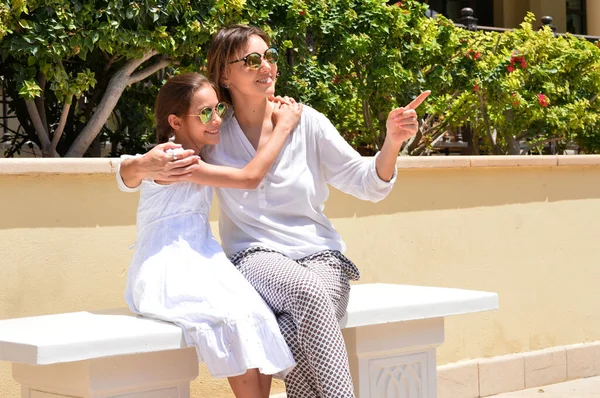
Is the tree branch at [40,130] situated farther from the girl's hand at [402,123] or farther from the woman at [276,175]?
the girl's hand at [402,123]

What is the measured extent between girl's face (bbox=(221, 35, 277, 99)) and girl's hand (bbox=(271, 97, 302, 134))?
0.08m

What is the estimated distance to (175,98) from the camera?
13.4 ft

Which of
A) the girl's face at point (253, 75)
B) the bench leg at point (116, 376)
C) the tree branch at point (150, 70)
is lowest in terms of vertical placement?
the bench leg at point (116, 376)

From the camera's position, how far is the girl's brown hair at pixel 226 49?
4.21m

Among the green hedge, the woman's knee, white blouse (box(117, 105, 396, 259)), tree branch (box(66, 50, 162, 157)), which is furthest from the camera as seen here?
tree branch (box(66, 50, 162, 157))

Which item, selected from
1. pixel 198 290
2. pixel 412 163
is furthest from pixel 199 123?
pixel 412 163

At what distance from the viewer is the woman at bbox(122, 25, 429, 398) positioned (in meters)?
3.92

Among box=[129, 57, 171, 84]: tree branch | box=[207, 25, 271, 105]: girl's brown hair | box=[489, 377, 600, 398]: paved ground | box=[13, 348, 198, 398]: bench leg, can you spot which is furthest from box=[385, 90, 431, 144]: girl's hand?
box=[489, 377, 600, 398]: paved ground

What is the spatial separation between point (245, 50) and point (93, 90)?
2970 mm

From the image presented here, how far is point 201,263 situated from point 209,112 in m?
0.58

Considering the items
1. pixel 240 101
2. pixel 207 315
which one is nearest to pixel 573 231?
pixel 240 101

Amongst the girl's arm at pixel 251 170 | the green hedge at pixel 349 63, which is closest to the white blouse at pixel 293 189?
the girl's arm at pixel 251 170

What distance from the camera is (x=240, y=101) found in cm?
430

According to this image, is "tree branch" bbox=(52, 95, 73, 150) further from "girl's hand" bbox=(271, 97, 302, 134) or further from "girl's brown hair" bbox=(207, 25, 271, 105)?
"girl's hand" bbox=(271, 97, 302, 134)
